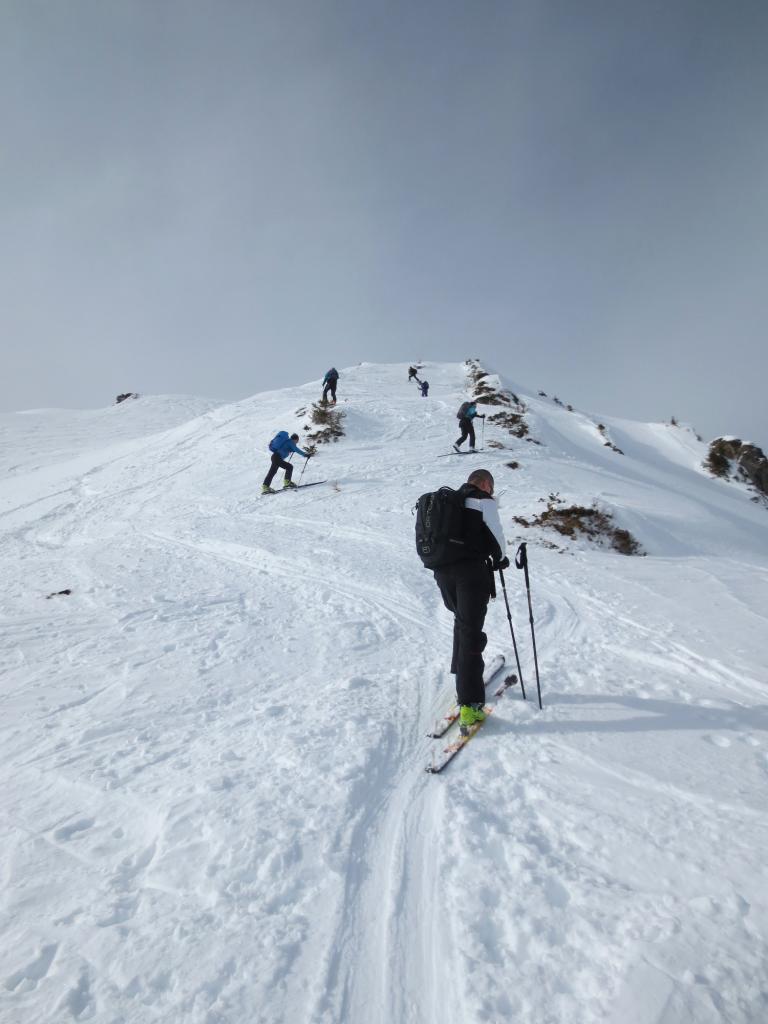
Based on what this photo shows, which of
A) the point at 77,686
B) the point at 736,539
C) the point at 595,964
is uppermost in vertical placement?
the point at 736,539

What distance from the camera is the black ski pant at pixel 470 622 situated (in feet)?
13.8

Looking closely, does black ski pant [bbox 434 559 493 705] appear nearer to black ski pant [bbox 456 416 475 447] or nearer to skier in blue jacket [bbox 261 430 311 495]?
skier in blue jacket [bbox 261 430 311 495]

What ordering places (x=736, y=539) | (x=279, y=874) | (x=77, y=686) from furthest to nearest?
(x=736, y=539), (x=77, y=686), (x=279, y=874)

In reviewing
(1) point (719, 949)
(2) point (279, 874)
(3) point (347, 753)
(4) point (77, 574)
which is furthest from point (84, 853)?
(4) point (77, 574)

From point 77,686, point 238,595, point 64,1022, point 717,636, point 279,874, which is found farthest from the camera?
point 238,595

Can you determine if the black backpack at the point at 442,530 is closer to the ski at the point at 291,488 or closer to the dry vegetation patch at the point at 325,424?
the ski at the point at 291,488

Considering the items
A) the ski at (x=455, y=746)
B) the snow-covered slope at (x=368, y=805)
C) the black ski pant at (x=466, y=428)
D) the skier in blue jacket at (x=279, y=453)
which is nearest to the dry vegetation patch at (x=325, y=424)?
the skier in blue jacket at (x=279, y=453)

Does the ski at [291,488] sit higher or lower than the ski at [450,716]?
higher

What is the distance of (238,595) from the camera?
774 centimetres

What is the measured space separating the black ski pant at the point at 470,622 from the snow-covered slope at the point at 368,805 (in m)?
0.45

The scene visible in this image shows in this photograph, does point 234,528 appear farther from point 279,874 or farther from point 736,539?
point 736,539

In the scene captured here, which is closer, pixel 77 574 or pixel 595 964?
pixel 595 964

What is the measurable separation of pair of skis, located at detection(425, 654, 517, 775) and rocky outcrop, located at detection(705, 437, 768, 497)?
80.9ft

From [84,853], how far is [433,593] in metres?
5.84
